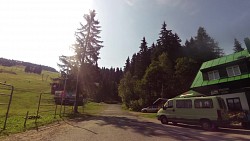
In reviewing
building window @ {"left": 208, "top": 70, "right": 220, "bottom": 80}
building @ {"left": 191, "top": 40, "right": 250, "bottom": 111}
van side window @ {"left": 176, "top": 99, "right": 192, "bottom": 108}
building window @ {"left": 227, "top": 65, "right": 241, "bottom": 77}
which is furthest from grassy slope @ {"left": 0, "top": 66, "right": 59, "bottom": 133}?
building window @ {"left": 227, "top": 65, "right": 241, "bottom": 77}

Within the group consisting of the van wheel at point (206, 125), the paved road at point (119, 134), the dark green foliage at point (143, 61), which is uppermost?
the dark green foliage at point (143, 61)

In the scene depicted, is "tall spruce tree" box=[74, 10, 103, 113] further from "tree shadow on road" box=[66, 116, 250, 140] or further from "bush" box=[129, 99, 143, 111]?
"bush" box=[129, 99, 143, 111]

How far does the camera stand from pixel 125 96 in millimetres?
69312

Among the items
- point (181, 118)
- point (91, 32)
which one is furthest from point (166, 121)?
point (91, 32)

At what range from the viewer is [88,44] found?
35.2 m

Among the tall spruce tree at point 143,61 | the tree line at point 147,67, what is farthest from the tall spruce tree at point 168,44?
the tall spruce tree at point 143,61

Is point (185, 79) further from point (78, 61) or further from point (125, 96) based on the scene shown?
point (78, 61)

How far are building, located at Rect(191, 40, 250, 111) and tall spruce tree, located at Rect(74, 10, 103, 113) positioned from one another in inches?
657

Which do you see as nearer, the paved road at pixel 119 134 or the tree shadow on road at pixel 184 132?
the paved road at pixel 119 134

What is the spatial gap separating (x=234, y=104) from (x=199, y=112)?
9660 millimetres

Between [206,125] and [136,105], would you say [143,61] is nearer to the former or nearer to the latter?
[136,105]

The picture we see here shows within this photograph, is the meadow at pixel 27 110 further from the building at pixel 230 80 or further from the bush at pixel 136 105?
the building at pixel 230 80

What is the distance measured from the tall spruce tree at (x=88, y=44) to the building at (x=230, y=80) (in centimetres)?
1670

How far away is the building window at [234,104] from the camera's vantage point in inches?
964
